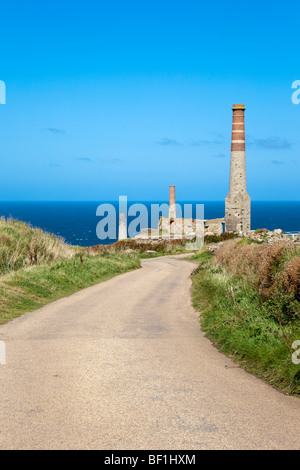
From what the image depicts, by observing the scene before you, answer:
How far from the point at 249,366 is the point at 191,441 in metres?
3.05

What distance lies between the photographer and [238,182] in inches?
1689

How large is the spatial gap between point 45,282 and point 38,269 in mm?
1956

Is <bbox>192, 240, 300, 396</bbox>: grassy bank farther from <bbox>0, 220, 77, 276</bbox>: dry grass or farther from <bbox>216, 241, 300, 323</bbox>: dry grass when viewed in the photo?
<bbox>0, 220, 77, 276</bbox>: dry grass

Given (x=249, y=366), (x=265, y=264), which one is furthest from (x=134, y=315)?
(x=249, y=366)

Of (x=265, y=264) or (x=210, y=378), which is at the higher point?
(x=265, y=264)

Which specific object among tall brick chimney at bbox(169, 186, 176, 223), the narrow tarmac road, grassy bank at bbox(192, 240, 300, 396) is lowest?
the narrow tarmac road

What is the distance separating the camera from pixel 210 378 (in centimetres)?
696

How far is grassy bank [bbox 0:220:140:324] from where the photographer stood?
46.0 ft

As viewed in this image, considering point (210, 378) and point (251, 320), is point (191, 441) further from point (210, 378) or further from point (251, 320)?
point (251, 320)

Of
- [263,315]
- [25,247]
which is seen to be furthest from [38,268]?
[263,315]

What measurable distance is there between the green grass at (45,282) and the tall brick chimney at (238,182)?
69.0 feet

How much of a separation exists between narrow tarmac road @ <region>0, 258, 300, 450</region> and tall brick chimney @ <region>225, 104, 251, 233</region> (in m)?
33.2

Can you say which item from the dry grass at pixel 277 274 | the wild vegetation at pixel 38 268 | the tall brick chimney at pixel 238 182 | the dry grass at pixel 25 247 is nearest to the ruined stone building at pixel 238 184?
the tall brick chimney at pixel 238 182

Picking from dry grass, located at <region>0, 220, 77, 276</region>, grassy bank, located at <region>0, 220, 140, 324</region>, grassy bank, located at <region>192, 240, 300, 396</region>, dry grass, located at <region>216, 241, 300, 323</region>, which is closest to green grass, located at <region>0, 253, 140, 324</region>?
grassy bank, located at <region>0, 220, 140, 324</region>
